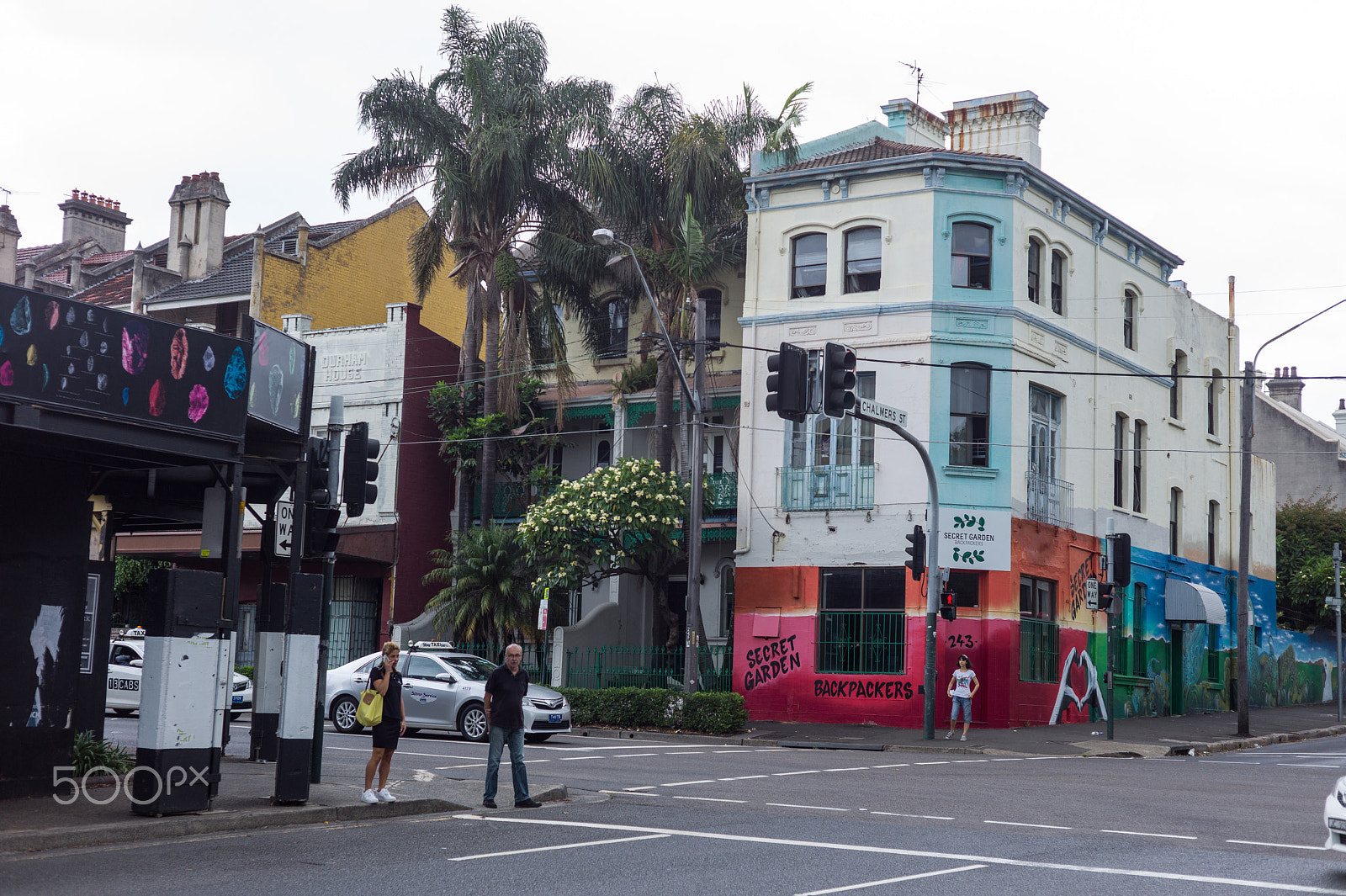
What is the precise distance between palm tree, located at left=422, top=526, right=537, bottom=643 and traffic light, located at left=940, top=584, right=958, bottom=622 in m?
9.77

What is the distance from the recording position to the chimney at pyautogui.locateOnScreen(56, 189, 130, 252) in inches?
2067

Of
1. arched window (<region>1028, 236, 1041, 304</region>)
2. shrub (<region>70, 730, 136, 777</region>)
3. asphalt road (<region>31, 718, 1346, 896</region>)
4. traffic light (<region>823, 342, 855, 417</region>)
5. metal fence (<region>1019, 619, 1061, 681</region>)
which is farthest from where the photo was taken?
arched window (<region>1028, 236, 1041, 304</region>)

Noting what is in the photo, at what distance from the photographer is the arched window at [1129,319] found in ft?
112

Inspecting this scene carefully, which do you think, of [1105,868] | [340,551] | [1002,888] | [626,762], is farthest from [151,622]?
[340,551]

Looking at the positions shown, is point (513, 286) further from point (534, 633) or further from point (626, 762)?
point (626, 762)

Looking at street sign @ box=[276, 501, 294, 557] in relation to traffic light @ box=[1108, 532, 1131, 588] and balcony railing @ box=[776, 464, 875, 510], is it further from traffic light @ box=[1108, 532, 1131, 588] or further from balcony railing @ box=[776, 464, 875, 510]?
traffic light @ box=[1108, 532, 1131, 588]

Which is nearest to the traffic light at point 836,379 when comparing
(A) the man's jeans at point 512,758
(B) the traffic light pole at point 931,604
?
(B) the traffic light pole at point 931,604

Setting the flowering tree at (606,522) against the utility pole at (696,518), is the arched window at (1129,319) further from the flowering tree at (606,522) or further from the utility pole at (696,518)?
the utility pole at (696,518)

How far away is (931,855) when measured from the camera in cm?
1116

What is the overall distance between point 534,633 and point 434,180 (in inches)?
452

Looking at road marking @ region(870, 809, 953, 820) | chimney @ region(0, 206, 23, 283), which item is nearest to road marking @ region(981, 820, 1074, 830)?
road marking @ region(870, 809, 953, 820)

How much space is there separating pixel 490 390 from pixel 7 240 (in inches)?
574

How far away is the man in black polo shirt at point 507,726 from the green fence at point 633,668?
55.2 feet

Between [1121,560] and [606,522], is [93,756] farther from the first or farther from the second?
[1121,560]
